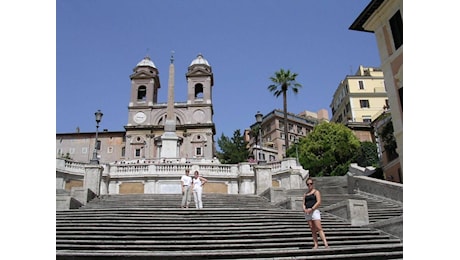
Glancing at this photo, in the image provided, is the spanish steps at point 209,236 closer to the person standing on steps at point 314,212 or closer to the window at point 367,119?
the person standing on steps at point 314,212

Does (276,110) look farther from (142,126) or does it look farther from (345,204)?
(345,204)

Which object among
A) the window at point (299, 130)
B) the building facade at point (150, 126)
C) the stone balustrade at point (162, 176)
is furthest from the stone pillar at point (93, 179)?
the window at point (299, 130)

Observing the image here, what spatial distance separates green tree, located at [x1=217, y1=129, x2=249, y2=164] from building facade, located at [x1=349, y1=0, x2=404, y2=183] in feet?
119

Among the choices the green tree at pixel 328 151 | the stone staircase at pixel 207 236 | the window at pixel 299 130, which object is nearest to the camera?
the stone staircase at pixel 207 236

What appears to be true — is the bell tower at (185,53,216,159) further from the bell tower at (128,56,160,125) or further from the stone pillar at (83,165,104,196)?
the stone pillar at (83,165,104,196)

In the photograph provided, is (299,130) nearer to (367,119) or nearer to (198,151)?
→ (367,119)

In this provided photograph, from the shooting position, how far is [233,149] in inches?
2126

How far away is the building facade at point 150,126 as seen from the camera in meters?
60.7

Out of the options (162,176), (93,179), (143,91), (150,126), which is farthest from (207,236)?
(143,91)

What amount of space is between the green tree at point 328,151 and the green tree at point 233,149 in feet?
35.3
